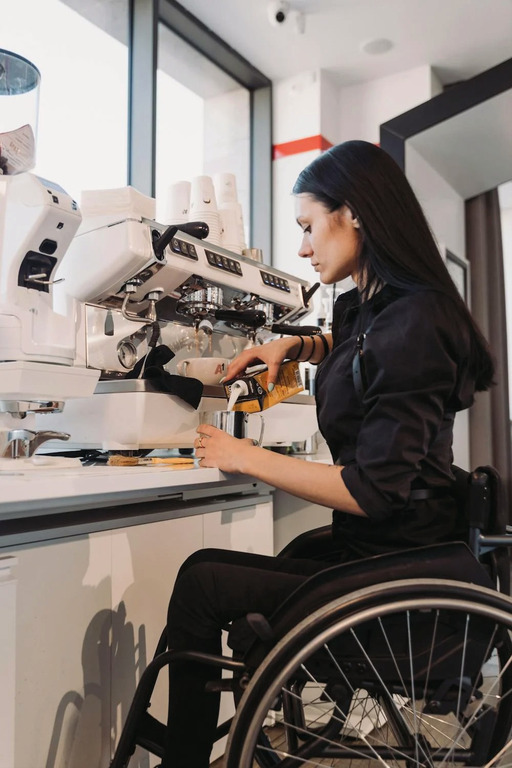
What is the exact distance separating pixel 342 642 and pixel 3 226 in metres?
0.89

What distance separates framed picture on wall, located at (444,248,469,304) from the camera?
368 centimetres

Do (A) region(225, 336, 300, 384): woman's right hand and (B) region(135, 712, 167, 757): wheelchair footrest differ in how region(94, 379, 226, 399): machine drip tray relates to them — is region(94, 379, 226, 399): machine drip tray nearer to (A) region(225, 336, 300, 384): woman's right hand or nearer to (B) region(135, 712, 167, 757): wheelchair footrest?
(A) region(225, 336, 300, 384): woman's right hand

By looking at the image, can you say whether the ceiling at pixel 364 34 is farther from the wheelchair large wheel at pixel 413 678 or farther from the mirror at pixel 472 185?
the wheelchair large wheel at pixel 413 678

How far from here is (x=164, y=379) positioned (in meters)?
1.39

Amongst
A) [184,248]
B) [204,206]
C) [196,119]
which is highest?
[196,119]

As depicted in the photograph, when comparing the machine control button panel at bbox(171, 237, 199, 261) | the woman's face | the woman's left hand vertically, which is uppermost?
the machine control button panel at bbox(171, 237, 199, 261)

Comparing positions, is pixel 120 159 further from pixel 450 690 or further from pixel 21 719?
pixel 450 690

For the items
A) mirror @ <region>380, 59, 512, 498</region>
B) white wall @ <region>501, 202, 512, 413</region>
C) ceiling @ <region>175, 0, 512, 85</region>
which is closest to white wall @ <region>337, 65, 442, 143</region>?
ceiling @ <region>175, 0, 512, 85</region>

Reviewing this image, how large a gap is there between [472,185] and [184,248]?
9.29ft

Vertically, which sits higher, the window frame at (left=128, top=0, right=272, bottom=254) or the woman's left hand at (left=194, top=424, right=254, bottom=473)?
the window frame at (left=128, top=0, right=272, bottom=254)

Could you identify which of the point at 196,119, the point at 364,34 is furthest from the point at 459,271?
the point at 196,119

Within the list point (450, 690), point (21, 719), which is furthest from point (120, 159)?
point (450, 690)

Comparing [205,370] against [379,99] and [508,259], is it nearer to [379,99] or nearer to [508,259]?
[379,99]

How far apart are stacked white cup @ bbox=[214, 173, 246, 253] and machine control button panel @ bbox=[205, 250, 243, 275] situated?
0.76 ft
